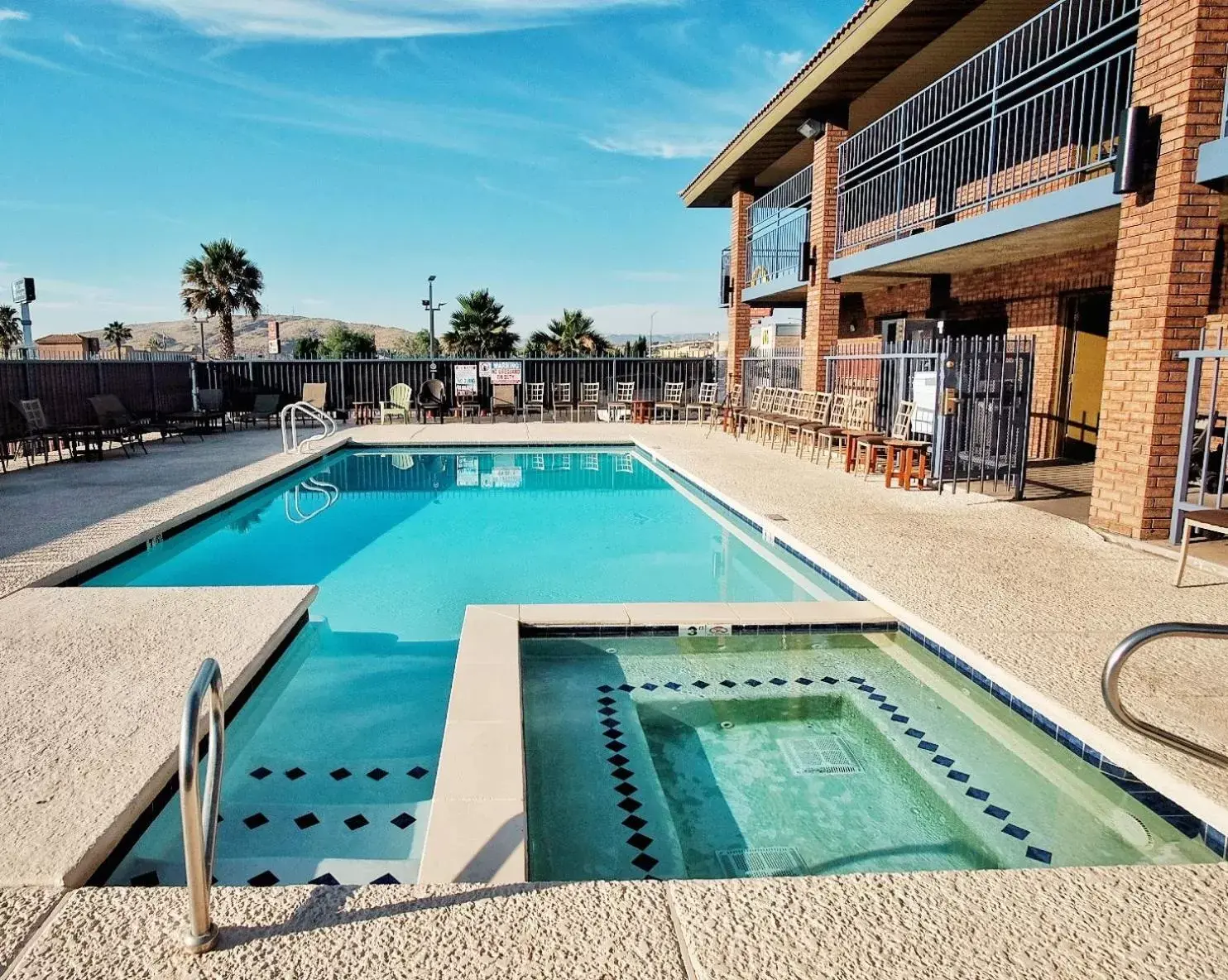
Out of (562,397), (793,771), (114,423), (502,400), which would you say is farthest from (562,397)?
(793,771)

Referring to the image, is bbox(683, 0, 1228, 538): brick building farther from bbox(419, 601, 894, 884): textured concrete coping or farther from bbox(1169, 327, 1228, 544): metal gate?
bbox(419, 601, 894, 884): textured concrete coping

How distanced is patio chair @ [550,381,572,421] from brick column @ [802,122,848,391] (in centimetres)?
799

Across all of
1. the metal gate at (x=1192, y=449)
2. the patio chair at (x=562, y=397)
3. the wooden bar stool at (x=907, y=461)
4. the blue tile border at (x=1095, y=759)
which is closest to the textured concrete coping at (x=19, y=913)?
the blue tile border at (x=1095, y=759)

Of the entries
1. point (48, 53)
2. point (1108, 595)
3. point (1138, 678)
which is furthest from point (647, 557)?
point (48, 53)

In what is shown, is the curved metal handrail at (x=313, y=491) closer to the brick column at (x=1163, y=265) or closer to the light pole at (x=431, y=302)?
the brick column at (x=1163, y=265)

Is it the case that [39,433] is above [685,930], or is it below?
above

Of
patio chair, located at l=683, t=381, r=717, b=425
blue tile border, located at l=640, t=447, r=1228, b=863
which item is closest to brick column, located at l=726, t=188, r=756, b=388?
patio chair, located at l=683, t=381, r=717, b=425

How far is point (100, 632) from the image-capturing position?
14.0ft

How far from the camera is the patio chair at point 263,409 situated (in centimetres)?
1800

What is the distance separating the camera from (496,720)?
3242mm

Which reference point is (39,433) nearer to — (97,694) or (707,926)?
(97,694)

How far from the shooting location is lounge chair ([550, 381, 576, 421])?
19.6m

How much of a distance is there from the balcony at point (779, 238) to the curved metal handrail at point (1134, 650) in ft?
36.1

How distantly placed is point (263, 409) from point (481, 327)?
15876 millimetres
